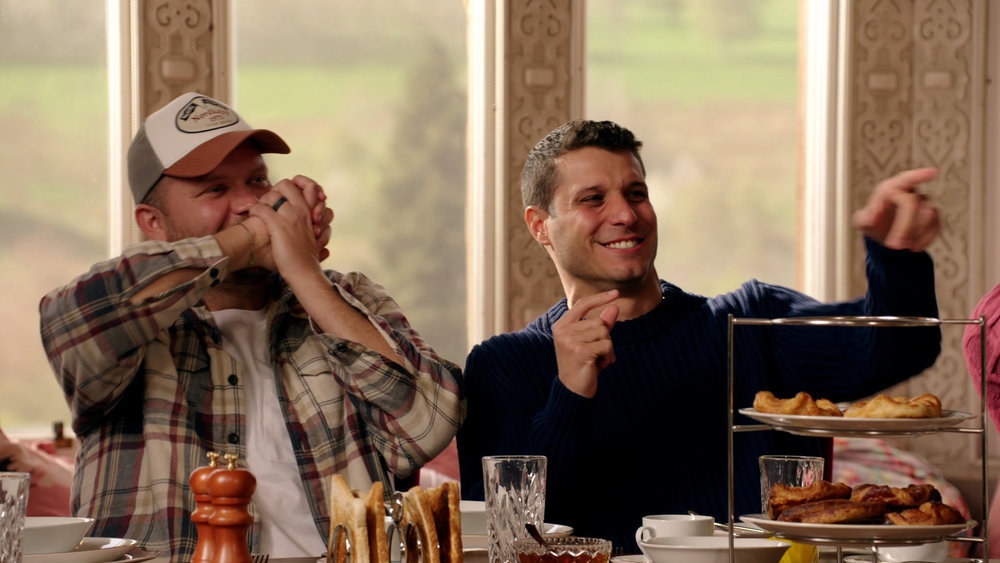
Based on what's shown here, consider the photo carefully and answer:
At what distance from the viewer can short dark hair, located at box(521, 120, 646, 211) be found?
7.32ft

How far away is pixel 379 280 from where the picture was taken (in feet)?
13.4

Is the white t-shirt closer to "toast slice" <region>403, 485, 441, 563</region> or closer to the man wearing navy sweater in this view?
the man wearing navy sweater

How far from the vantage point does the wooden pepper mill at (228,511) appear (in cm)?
113

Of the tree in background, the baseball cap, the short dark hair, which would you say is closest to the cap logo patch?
the baseball cap

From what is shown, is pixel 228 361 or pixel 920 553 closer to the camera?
pixel 920 553

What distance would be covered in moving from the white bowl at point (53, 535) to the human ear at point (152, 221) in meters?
0.81

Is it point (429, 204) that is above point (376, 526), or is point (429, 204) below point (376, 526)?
above

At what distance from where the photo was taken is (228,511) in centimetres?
114

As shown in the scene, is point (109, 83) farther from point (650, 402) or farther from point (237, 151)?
point (650, 402)

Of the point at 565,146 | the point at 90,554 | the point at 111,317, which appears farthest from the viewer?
the point at 565,146

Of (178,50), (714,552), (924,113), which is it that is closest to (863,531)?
(714,552)

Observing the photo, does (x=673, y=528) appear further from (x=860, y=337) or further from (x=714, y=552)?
(x=860, y=337)

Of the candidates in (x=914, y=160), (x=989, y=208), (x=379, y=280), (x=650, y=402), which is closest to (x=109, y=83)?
(x=379, y=280)

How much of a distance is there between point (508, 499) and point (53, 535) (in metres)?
0.56
